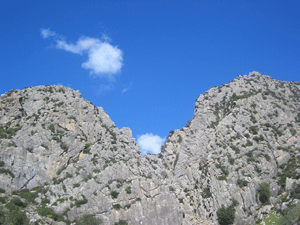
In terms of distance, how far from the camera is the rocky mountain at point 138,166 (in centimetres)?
7000

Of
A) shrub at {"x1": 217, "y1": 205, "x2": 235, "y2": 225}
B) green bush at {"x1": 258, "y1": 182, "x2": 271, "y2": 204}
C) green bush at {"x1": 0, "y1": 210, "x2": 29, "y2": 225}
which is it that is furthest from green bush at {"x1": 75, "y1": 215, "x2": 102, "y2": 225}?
green bush at {"x1": 258, "y1": 182, "x2": 271, "y2": 204}

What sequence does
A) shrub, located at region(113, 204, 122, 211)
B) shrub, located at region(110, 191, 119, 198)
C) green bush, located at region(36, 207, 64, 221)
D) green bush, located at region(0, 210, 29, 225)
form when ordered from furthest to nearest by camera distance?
1. shrub, located at region(110, 191, 119, 198)
2. shrub, located at region(113, 204, 122, 211)
3. green bush, located at region(36, 207, 64, 221)
4. green bush, located at region(0, 210, 29, 225)

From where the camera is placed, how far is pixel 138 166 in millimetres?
86750

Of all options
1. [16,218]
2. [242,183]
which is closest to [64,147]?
[16,218]

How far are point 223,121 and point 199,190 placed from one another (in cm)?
2641

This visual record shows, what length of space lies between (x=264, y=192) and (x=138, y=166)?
35.6 metres

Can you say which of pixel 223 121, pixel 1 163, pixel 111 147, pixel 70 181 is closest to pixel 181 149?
pixel 223 121

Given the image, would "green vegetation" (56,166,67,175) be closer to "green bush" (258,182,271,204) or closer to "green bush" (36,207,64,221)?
"green bush" (36,207,64,221)

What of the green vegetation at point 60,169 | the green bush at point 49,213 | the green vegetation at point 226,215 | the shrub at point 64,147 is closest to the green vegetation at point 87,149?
the shrub at point 64,147

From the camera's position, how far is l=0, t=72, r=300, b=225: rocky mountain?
70.0 metres

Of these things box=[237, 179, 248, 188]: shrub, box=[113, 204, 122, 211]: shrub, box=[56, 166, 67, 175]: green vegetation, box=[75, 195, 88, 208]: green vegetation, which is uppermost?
box=[56, 166, 67, 175]: green vegetation

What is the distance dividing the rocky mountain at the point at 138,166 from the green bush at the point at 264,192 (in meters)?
0.27

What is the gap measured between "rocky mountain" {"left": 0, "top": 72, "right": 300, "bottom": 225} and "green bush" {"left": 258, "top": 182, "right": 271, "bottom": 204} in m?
0.27

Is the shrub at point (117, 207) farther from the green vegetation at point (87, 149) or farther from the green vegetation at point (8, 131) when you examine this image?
the green vegetation at point (8, 131)
